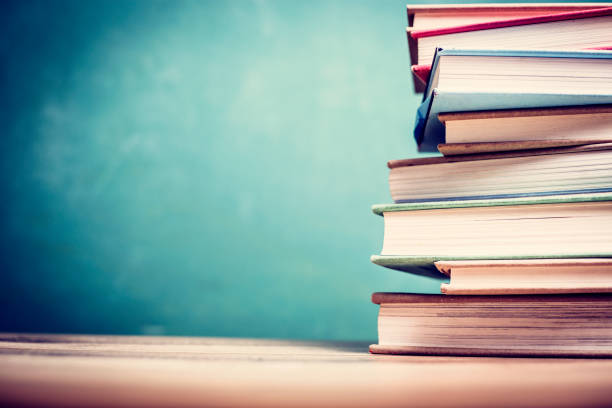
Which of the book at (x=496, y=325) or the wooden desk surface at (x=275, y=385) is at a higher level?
the book at (x=496, y=325)

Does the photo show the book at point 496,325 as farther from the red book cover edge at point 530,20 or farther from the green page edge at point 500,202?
the red book cover edge at point 530,20

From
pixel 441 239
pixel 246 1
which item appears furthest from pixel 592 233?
pixel 246 1

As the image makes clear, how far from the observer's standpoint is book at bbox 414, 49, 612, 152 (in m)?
0.47

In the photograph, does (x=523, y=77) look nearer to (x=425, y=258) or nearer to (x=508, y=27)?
(x=508, y=27)

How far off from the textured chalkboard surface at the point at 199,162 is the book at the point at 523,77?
1.93ft

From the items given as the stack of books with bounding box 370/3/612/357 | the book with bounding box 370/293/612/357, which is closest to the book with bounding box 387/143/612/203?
the stack of books with bounding box 370/3/612/357

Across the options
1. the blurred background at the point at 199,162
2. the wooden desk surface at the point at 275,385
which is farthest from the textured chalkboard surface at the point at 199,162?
the wooden desk surface at the point at 275,385

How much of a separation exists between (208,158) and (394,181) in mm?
676

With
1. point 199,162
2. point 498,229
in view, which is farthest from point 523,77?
point 199,162

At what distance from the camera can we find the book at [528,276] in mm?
402

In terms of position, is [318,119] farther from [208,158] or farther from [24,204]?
[24,204]

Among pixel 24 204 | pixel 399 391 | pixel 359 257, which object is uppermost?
pixel 24 204

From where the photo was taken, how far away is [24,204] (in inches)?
42.4

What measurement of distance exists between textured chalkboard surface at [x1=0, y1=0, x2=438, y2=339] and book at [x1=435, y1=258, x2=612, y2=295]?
589 millimetres
